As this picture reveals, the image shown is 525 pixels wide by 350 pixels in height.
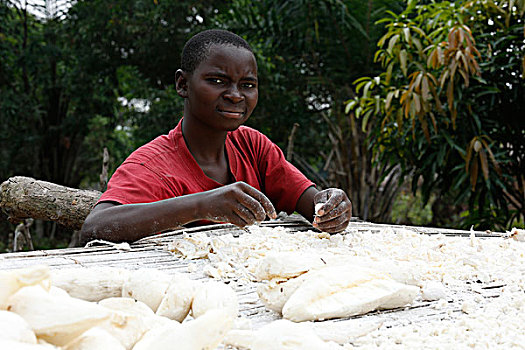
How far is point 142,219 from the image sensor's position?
113cm

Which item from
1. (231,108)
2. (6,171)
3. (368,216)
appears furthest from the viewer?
(6,171)

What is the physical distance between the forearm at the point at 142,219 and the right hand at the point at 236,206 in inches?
1.5

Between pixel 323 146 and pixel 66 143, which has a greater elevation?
pixel 323 146

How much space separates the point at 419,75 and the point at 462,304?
69.0 inches

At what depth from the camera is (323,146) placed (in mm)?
4555

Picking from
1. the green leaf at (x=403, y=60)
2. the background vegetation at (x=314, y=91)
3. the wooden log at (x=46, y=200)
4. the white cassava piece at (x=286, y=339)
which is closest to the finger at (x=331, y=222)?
the white cassava piece at (x=286, y=339)

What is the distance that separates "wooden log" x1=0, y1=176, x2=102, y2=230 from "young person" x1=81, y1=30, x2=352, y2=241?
612 mm

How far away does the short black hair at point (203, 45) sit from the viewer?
1.43 metres

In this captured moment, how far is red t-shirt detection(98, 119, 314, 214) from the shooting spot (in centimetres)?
131

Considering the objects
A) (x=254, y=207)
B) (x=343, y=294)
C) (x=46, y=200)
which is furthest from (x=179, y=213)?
(x=46, y=200)

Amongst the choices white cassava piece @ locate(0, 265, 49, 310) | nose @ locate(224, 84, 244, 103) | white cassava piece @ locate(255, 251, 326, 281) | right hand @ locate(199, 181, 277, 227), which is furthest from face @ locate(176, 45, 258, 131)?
white cassava piece @ locate(0, 265, 49, 310)

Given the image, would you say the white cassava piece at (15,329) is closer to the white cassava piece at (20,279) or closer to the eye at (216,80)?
the white cassava piece at (20,279)

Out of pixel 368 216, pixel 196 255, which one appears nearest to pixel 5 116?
pixel 368 216

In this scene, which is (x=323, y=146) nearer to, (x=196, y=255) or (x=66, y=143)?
(x=66, y=143)
